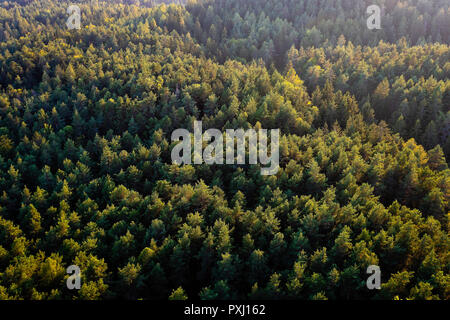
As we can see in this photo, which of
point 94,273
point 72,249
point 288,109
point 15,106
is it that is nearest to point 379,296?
point 94,273

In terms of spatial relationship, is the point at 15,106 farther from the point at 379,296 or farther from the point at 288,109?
the point at 379,296

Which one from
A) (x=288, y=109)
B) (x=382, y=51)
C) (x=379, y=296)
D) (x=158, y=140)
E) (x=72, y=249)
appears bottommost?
(x=379, y=296)

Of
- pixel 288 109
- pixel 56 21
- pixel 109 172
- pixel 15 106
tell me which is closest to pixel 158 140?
pixel 109 172

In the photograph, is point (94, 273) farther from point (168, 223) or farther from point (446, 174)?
point (446, 174)
